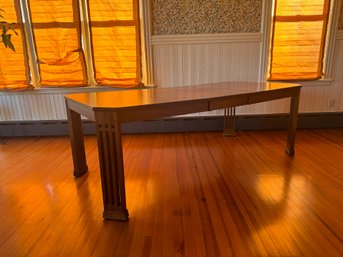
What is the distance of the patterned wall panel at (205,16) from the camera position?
3215 millimetres

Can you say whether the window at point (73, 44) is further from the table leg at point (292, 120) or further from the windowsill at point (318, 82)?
the windowsill at point (318, 82)

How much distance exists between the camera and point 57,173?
93.7 inches

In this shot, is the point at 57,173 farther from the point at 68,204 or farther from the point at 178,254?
the point at 178,254

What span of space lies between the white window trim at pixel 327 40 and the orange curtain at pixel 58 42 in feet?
8.30

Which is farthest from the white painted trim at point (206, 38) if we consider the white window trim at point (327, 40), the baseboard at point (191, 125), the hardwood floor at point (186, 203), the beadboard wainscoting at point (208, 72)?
the hardwood floor at point (186, 203)

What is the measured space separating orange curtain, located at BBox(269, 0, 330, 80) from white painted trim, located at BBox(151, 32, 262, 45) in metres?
0.34

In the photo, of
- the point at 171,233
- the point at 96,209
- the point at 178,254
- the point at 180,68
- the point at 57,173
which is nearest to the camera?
the point at 178,254

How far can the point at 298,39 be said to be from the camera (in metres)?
3.32

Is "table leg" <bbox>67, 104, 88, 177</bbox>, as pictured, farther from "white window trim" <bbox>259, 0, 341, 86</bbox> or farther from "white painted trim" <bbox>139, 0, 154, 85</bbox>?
"white window trim" <bbox>259, 0, 341, 86</bbox>

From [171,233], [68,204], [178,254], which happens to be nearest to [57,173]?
[68,204]

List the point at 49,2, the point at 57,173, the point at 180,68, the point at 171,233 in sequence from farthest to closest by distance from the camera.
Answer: the point at 180,68 < the point at 49,2 < the point at 57,173 < the point at 171,233

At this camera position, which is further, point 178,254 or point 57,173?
point 57,173

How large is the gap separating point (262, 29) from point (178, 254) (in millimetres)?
3086

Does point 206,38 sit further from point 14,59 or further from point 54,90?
point 14,59
